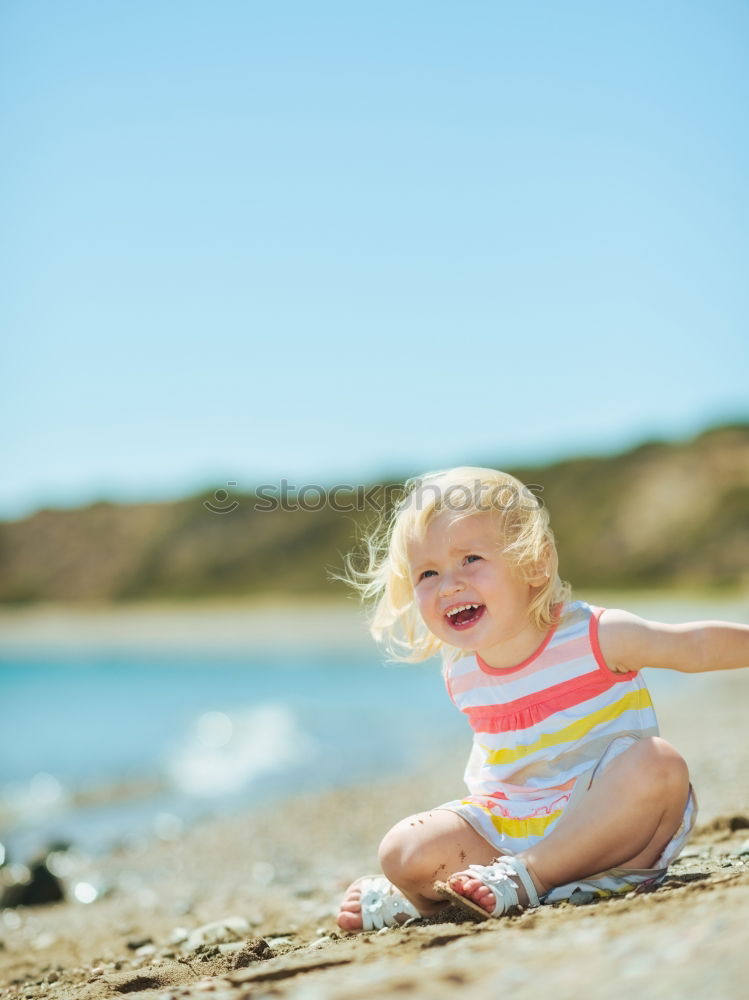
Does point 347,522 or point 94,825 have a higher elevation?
point 347,522

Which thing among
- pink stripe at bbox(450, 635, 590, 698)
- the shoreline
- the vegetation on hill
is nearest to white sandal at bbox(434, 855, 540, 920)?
pink stripe at bbox(450, 635, 590, 698)

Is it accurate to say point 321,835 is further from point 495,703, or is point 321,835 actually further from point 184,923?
point 495,703

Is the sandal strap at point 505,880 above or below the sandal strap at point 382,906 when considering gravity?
above

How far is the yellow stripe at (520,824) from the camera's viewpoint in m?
2.84

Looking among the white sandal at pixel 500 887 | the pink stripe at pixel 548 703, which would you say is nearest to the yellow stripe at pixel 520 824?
the white sandal at pixel 500 887

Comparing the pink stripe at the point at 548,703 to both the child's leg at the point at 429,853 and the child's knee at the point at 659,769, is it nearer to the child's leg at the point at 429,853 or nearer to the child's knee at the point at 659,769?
the child's knee at the point at 659,769

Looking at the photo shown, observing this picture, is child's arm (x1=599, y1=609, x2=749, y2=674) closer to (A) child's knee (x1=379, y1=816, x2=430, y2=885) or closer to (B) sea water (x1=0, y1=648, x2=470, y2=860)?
(A) child's knee (x1=379, y1=816, x2=430, y2=885)

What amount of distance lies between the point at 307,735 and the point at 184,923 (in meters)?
9.47

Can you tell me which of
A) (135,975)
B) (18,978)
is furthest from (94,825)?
(135,975)

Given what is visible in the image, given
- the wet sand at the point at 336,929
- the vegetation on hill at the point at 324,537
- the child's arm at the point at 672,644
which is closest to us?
the wet sand at the point at 336,929

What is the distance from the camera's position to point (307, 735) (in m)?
13.8

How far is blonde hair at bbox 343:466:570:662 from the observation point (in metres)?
2.95

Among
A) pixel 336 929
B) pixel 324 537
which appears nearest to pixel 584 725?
pixel 336 929

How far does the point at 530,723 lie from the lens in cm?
292
